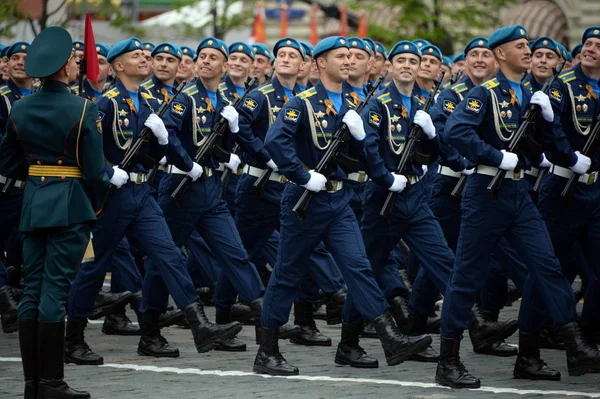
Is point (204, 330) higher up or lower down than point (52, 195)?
lower down

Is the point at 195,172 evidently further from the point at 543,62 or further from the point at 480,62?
the point at 480,62

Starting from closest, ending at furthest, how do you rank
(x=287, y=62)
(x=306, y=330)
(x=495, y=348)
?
(x=495, y=348)
(x=306, y=330)
(x=287, y=62)

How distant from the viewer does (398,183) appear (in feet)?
30.6

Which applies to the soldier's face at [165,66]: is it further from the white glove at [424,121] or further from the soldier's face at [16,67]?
the white glove at [424,121]

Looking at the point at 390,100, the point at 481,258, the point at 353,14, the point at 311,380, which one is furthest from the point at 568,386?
the point at 353,14

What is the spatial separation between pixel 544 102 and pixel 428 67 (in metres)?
3.21

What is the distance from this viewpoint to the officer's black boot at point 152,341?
30.6 feet

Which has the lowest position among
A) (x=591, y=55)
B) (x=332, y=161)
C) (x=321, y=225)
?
(x=321, y=225)

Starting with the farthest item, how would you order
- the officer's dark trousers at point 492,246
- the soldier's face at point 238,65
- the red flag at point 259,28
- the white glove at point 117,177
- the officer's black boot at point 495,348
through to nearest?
1. the red flag at point 259,28
2. the soldier's face at point 238,65
3. the officer's black boot at point 495,348
4. the white glove at point 117,177
5. the officer's dark trousers at point 492,246

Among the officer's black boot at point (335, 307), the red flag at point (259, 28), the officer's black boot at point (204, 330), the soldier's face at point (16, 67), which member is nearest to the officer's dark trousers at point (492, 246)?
the officer's black boot at point (204, 330)

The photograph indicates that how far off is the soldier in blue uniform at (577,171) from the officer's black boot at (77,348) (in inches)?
122

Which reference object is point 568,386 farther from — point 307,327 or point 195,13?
point 195,13

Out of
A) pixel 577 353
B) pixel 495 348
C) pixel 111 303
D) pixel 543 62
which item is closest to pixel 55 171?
pixel 111 303

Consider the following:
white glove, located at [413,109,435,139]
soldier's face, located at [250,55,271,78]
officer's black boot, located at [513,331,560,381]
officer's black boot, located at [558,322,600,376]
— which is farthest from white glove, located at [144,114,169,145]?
soldier's face, located at [250,55,271,78]
